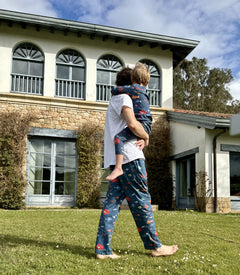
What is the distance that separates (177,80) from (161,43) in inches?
497

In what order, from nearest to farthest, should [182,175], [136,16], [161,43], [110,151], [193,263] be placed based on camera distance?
1. [193,263]
2. [110,151]
3. [136,16]
4. [182,175]
5. [161,43]

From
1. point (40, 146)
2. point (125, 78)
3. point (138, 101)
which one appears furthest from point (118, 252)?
point (40, 146)

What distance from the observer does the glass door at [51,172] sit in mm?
11430

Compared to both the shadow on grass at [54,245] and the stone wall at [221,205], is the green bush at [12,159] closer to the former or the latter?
the stone wall at [221,205]

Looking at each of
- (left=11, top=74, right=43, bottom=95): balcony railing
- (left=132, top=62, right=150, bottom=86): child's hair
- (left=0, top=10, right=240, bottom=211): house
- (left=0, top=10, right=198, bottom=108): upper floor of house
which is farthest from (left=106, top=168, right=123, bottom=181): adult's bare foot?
(left=11, top=74, right=43, bottom=95): balcony railing

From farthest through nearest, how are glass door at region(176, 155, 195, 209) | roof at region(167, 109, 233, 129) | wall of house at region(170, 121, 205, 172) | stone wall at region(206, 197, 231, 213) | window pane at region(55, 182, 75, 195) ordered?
window pane at region(55, 182, 75, 195), glass door at region(176, 155, 195, 209), wall of house at region(170, 121, 205, 172), stone wall at region(206, 197, 231, 213), roof at region(167, 109, 233, 129)

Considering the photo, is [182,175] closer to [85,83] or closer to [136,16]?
[85,83]

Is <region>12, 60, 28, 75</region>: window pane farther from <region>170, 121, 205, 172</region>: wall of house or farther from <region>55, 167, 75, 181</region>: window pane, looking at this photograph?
<region>170, 121, 205, 172</region>: wall of house

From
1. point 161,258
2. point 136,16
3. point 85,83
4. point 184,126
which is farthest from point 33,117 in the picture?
point 161,258

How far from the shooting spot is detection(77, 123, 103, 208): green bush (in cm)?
1138

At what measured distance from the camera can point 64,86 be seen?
489 inches

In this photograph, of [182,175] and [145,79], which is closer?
[145,79]

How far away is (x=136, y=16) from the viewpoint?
134 inches

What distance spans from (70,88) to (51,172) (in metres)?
3.20
